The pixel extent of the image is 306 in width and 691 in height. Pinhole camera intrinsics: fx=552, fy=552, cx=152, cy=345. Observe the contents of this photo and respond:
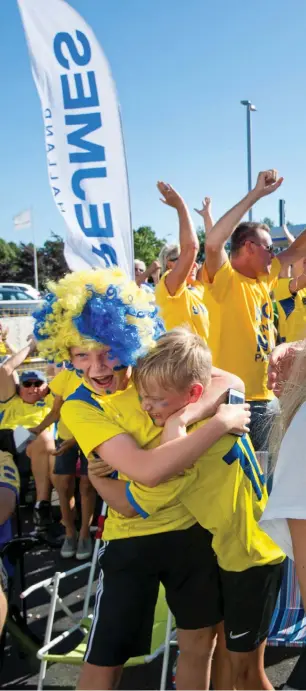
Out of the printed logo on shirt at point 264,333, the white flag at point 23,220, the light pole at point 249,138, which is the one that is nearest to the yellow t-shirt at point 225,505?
the printed logo on shirt at point 264,333

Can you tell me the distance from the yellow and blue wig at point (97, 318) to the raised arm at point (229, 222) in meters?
Result: 1.48

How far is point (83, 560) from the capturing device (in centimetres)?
410

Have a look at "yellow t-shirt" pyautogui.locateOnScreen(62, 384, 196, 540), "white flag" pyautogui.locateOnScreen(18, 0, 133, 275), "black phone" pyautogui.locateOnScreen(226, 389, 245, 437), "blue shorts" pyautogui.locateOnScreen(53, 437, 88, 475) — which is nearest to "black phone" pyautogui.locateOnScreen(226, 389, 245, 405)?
"black phone" pyautogui.locateOnScreen(226, 389, 245, 437)

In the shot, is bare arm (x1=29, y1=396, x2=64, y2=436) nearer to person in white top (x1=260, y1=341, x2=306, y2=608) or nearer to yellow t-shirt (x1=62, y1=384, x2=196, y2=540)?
yellow t-shirt (x1=62, y1=384, x2=196, y2=540)

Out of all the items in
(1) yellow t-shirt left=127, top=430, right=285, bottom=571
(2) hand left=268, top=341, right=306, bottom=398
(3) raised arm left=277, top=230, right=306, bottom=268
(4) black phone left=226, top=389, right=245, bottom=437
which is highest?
(3) raised arm left=277, top=230, right=306, bottom=268

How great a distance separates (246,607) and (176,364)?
85cm

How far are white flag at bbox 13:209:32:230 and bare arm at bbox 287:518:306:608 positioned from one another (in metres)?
22.9

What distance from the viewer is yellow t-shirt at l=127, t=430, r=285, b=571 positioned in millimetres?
1836

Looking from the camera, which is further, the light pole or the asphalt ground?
the light pole

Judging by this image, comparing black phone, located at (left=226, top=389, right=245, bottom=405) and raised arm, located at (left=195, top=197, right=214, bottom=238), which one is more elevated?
raised arm, located at (left=195, top=197, right=214, bottom=238)

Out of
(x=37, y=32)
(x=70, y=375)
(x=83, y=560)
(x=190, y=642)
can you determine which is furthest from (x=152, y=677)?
(x=37, y=32)

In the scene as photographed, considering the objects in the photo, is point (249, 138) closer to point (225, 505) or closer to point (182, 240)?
point (182, 240)

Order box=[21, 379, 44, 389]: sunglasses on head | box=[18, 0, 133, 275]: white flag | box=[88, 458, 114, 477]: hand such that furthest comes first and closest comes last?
1. box=[21, 379, 44, 389]: sunglasses on head
2. box=[18, 0, 133, 275]: white flag
3. box=[88, 458, 114, 477]: hand

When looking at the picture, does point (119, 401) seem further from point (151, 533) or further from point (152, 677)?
point (152, 677)
